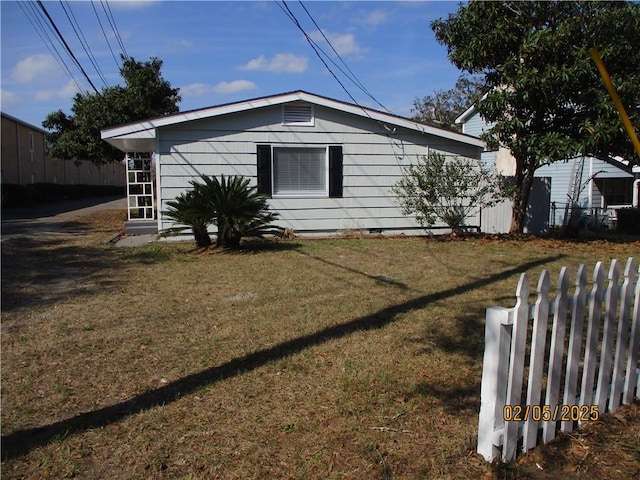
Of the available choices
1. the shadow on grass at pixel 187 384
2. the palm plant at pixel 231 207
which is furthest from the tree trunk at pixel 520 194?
the shadow on grass at pixel 187 384

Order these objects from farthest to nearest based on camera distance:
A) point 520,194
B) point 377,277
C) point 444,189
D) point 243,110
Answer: point 520,194 < point 444,189 < point 243,110 < point 377,277

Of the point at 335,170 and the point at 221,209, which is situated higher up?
the point at 335,170

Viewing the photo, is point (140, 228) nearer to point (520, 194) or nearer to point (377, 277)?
point (377, 277)

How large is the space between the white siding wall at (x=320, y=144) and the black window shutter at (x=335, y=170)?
0.14m

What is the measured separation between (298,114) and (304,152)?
0.89 metres

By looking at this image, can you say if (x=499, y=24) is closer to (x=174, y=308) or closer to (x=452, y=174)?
(x=452, y=174)

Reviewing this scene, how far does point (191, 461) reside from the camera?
2.84 metres

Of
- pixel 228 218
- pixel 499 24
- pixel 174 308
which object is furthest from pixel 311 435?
pixel 499 24

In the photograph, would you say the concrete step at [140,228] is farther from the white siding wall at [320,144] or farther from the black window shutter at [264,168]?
the black window shutter at [264,168]

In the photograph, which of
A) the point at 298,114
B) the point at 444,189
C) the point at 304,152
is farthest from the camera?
the point at 304,152

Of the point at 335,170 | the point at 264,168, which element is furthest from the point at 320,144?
the point at 264,168

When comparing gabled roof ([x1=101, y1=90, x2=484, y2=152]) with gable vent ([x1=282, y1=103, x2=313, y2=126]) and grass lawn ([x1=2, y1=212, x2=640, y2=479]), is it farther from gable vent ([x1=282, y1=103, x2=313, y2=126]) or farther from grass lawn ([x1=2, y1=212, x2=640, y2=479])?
grass lawn ([x1=2, y1=212, x2=640, y2=479])

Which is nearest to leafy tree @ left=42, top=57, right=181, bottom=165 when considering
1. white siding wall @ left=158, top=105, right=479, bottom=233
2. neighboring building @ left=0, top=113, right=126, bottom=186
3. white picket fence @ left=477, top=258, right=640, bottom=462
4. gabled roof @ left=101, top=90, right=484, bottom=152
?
neighboring building @ left=0, top=113, right=126, bottom=186

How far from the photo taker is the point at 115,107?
19.3 meters
